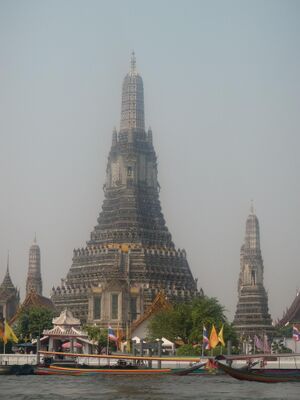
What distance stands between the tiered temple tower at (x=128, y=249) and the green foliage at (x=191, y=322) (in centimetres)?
1426

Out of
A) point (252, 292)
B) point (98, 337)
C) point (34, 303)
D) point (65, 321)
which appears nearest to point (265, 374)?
point (98, 337)

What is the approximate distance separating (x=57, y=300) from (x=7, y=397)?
75192 mm

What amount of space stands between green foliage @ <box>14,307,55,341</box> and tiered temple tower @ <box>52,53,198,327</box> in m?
9.36

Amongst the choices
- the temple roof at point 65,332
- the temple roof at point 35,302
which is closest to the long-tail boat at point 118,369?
the temple roof at point 65,332

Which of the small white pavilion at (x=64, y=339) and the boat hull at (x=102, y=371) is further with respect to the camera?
the small white pavilion at (x=64, y=339)

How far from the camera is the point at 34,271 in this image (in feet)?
544

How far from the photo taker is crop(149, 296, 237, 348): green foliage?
11638cm

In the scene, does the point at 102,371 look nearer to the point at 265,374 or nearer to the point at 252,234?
the point at 265,374

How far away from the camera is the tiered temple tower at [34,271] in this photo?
163 meters

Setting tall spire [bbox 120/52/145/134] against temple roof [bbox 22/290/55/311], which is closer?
temple roof [bbox 22/290/55/311]

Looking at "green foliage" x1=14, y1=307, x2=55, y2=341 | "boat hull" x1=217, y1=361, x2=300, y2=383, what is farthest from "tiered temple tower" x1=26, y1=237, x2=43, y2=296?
"boat hull" x1=217, y1=361, x2=300, y2=383

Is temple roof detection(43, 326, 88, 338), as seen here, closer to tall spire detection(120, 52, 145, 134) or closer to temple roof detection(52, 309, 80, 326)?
temple roof detection(52, 309, 80, 326)

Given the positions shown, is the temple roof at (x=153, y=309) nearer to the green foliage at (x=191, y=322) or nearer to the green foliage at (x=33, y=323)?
the green foliage at (x=191, y=322)

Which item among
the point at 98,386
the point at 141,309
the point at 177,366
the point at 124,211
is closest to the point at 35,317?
the point at 141,309
